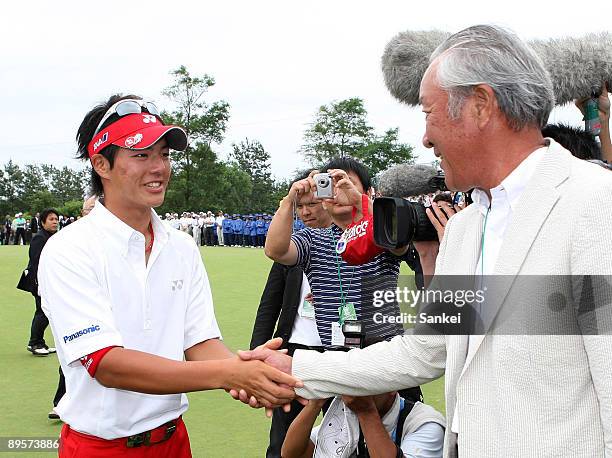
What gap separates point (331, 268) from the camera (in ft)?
12.8

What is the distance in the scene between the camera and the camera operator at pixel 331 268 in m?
3.76

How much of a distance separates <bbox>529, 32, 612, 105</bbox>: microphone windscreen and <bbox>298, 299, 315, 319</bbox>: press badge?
231 cm

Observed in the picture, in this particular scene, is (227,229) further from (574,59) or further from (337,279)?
(574,59)

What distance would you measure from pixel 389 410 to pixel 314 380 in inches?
27.6

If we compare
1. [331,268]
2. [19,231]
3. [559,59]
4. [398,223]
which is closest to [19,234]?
[19,231]

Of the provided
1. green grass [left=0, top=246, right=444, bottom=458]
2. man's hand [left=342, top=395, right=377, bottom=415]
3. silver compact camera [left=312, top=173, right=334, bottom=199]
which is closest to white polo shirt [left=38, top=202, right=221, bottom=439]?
man's hand [left=342, top=395, right=377, bottom=415]

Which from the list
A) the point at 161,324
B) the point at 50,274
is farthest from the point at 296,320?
the point at 50,274

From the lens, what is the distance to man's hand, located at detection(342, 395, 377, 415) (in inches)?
111

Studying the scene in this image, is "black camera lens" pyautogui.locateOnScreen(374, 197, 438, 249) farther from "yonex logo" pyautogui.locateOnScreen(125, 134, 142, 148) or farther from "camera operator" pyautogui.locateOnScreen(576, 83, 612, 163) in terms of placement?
"yonex logo" pyautogui.locateOnScreen(125, 134, 142, 148)

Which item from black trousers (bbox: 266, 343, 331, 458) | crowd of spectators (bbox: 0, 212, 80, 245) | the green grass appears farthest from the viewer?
crowd of spectators (bbox: 0, 212, 80, 245)

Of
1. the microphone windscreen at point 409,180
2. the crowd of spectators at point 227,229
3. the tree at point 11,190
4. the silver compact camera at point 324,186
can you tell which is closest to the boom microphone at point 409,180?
the microphone windscreen at point 409,180

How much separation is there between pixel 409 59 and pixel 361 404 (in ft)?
4.66

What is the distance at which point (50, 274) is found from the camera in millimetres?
2479

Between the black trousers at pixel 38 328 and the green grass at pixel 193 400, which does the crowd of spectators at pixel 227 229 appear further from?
the black trousers at pixel 38 328
